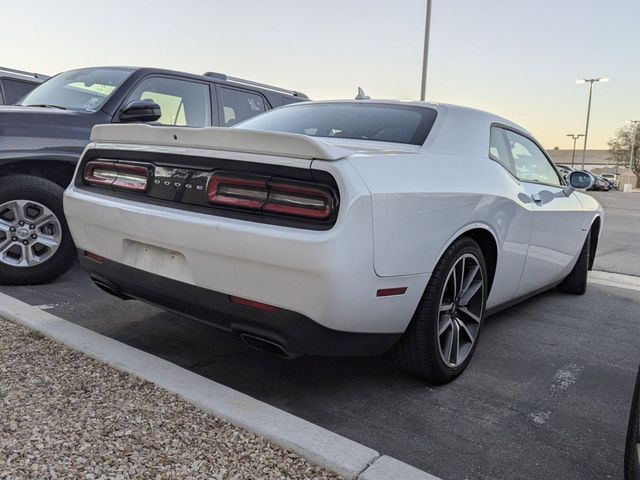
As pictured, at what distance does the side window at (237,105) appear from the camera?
593 cm

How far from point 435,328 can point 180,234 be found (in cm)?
128

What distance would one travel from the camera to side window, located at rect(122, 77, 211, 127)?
5289mm

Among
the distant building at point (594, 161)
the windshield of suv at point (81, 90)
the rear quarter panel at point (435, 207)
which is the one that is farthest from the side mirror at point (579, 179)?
the distant building at point (594, 161)

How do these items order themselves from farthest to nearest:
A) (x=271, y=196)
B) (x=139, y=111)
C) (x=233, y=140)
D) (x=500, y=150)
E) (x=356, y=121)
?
(x=139, y=111), (x=500, y=150), (x=356, y=121), (x=233, y=140), (x=271, y=196)

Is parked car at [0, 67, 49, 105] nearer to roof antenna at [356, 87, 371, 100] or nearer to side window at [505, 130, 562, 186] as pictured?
roof antenna at [356, 87, 371, 100]

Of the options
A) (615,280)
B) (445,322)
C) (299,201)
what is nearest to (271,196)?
(299,201)

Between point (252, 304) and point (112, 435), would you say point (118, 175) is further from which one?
point (112, 435)

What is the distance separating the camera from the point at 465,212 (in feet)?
9.43

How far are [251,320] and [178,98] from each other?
3.69m

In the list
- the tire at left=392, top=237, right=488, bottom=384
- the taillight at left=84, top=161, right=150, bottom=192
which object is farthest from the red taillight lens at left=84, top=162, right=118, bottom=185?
the tire at left=392, top=237, right=488, bottom=384

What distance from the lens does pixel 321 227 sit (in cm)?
226

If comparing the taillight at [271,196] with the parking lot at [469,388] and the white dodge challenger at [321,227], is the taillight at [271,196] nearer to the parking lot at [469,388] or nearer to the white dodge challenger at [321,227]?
the white dodge challenger at [321,227]

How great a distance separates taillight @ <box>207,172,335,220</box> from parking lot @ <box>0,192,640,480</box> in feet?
3.20

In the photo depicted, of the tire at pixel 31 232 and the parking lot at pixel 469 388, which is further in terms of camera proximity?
the tire at pixel 31 232
